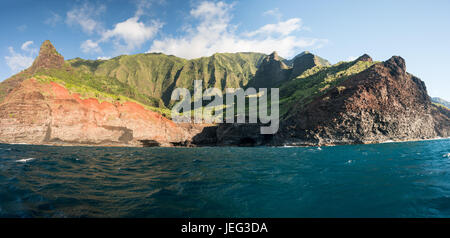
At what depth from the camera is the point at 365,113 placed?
2137 inches

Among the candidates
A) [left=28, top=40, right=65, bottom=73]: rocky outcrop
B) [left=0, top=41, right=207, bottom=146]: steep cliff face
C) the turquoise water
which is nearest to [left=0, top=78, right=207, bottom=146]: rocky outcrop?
[left=0, top=41, right=207, bottom=146]: steep cliff face

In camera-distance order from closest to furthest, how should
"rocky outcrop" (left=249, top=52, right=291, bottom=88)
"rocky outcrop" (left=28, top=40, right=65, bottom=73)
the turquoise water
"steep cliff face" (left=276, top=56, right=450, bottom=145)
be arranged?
the turquoise water → "steep cliff face" (left=276, top=56, right=450, bottom=145) → "rocky outcrop" (left=28, top=40, right=65, bottom=73) → "rocky outcrop" (left=249, top=52, right=291, bottom=88)

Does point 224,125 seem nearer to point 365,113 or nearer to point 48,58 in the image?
point 365,113

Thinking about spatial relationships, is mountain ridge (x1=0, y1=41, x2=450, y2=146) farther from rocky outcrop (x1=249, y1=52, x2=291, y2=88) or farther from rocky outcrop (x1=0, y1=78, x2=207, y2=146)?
rocky outcrop (x1=249, y1=52, x2=291, y2=88)

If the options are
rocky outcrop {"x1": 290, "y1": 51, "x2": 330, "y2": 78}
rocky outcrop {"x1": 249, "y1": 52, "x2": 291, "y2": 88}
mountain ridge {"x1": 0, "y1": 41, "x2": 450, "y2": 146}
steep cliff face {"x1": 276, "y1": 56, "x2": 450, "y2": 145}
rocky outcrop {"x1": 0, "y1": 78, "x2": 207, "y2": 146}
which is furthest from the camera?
rocky outcrop {"x1": 249, "y1": 52, "x2": 291, "y2": 88}

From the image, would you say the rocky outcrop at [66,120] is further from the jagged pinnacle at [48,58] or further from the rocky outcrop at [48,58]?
the jagged pinnacle at [48,58]

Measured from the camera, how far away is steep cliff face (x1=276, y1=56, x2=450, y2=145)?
5338cm

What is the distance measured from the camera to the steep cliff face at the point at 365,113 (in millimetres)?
53375

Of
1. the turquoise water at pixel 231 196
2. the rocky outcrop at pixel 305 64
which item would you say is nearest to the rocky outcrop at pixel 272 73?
the rocky outcrop at pixel 305 64

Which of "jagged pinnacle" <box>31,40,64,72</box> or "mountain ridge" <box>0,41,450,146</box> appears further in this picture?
"jagged pinnacle" <box>31,40,64,72</box>

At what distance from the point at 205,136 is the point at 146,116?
2342 centimetres

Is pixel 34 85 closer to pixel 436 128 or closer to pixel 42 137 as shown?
pixel 42 137

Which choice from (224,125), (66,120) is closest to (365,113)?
(224,125)
